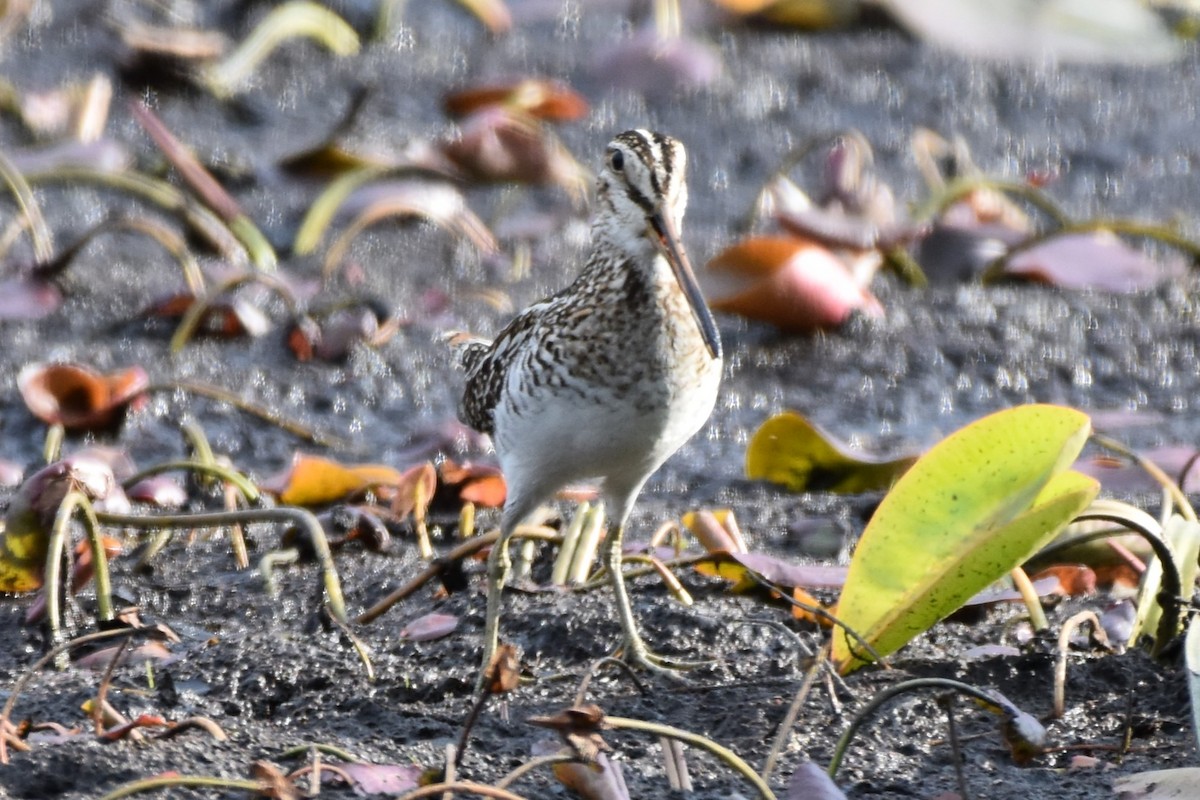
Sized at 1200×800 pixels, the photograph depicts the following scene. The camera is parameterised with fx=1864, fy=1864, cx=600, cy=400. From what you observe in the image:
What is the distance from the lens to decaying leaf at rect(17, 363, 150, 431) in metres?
4.97

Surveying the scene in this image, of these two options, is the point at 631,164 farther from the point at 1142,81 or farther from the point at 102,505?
the point at 1142,81

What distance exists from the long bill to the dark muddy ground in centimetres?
58

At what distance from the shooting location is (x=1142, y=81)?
862 centimetres

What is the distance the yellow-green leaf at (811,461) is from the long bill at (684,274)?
1.31 metres

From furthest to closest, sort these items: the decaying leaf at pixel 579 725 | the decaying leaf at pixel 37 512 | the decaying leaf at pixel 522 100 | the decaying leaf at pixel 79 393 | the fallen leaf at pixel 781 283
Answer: the decaying leaf at pixel 522 100 → the fallen leaf at pixel 781 283 → the decaying leaf at pixel 79 393 → the decaying leaf at pixel 37 512 → the decaying leaf at pixel 579 725

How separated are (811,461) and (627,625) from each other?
1374 millimetres

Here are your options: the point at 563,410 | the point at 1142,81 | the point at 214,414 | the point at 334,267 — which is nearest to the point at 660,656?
the point at 563,410

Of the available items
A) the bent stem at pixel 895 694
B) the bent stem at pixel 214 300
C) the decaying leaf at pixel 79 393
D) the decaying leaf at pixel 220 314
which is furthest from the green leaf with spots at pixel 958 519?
the decaying leaf at pixel 220 314

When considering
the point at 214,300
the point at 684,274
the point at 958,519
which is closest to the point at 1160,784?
the point at 958,519

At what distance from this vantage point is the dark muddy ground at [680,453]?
10.0 feet

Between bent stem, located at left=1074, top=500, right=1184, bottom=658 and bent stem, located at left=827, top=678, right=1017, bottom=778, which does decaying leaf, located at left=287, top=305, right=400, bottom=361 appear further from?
bent stem, located at left=827, top=678, right=1017, bottom=778

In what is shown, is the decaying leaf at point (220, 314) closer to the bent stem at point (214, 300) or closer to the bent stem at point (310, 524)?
the bent stem at point (214, 300)

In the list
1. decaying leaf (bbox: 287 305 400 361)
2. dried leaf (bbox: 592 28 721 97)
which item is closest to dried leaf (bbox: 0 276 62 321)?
decaying leaf (bbox: 287 305 400 361)

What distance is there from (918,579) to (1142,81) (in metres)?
6.16
